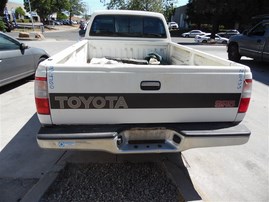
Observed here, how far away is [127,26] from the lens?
18.2 feet

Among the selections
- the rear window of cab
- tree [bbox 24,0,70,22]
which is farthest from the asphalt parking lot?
tree [bbox 24,0,70,22]

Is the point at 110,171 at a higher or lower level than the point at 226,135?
lower

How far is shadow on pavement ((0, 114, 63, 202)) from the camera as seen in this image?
2.91 metres

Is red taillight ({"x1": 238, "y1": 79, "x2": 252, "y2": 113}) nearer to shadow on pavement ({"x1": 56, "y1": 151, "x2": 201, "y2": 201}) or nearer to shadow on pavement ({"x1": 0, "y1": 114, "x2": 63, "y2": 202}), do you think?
shadow on pavement ({"x1": 56, "y1": 151, "x2": 201, "y2": 201})

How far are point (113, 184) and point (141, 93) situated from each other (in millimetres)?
1229

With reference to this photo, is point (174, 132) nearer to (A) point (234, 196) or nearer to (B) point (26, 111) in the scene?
(A) point (234, 196)

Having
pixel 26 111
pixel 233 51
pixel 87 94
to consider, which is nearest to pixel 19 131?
pixel 26 111

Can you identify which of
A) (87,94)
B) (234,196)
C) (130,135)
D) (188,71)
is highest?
(188,71)

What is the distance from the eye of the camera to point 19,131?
4375mm

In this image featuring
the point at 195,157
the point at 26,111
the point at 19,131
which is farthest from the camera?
the point at 26,111

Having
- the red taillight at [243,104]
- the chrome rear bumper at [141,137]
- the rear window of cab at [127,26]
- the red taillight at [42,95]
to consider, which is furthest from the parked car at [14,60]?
the red taillight at [243,104]

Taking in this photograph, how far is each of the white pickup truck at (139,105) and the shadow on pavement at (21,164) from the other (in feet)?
2.84

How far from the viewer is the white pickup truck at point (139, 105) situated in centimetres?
240

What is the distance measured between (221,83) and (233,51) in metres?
10.8
